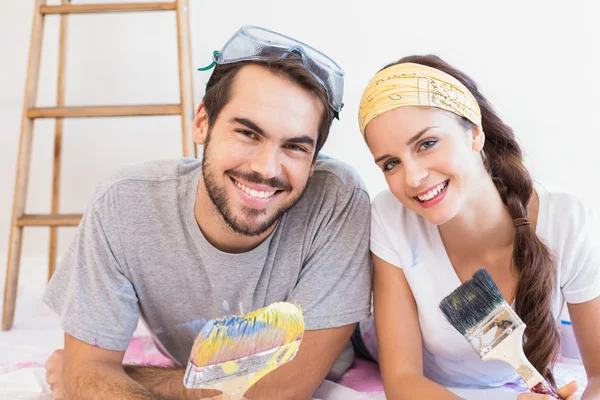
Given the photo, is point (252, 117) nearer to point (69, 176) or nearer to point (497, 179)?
point (497, 179)

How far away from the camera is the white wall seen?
7.37ft

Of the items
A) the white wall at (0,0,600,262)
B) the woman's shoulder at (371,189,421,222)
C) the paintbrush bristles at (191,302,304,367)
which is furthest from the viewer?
the white wall at (0,0,600,262)

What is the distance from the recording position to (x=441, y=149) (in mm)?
1230

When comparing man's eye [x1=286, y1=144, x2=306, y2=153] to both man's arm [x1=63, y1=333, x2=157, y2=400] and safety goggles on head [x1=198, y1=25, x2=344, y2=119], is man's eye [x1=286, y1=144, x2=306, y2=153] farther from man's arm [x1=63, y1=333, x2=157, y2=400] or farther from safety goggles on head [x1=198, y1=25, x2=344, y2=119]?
man's arm [x1=63, y1=333, x2=157, y2=400]

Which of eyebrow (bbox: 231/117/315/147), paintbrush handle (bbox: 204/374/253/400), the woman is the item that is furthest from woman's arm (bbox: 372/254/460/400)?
paintbrush handle (bbox: 204/374/253/400)

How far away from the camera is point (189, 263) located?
1.43 meters

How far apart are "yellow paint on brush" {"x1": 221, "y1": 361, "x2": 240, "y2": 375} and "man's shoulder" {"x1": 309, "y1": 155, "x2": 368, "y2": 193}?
0.62m

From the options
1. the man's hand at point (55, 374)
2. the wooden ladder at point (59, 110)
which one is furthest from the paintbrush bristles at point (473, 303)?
the wooden ladder at point (59, 110)

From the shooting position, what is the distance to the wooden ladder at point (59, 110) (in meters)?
2.13

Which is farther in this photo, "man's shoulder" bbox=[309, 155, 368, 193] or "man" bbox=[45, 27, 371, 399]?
"man's shoulder" bbox=[309, 155, 368, 193]

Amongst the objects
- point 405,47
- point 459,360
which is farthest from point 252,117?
point 405,47

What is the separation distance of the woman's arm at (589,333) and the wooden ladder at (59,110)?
129cm

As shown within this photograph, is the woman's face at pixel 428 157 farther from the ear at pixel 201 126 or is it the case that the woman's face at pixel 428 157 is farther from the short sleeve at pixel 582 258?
the ear at pixel 201 126

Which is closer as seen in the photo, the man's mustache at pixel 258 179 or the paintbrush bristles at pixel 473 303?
the paintbrush bristles at pixel 473 303
